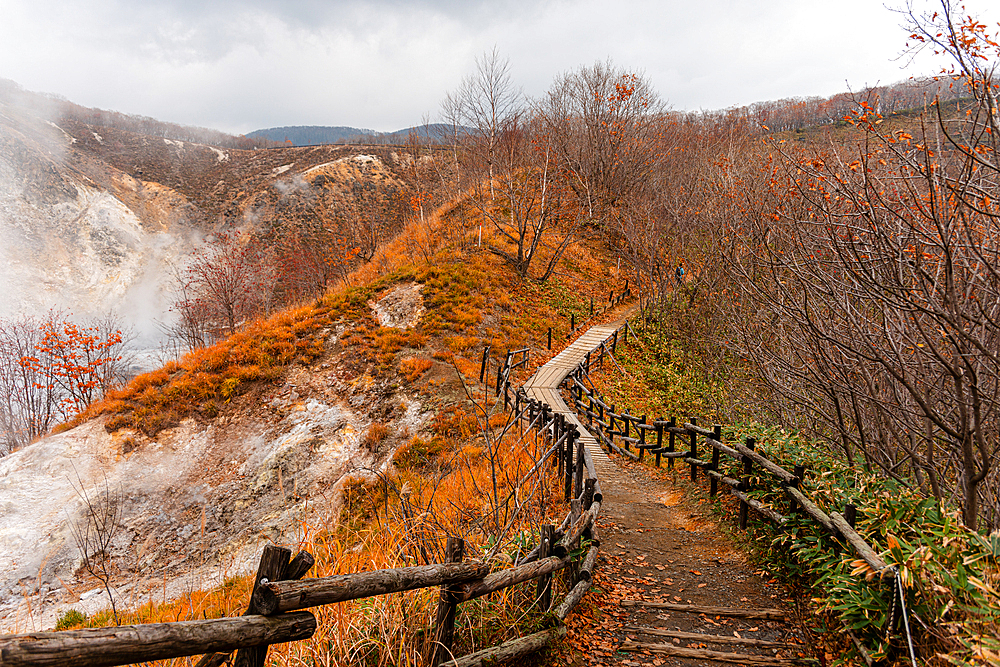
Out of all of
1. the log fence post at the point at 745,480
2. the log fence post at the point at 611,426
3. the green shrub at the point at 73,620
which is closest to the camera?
the log fence post at the point at 745,480

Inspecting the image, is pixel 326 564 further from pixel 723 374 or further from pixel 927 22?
pixel 723 374

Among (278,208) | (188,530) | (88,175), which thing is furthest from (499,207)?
(88,175)

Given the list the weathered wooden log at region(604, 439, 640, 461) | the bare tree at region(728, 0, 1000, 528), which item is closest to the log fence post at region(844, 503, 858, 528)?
the bare tree at region(728, 0, 1000, 528)

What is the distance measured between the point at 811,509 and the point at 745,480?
1757mm

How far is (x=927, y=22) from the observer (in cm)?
366

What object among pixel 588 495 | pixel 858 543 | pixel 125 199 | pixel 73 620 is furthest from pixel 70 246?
pixel 858 543

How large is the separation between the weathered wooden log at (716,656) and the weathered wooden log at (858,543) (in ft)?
3.35

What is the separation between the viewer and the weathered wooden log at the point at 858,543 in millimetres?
3568

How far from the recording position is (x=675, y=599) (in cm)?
514

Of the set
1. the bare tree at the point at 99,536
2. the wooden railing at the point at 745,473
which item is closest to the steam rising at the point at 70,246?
the bare tree at the point at 99,536

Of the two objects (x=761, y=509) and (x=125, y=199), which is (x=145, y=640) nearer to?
(x=761, y=509)

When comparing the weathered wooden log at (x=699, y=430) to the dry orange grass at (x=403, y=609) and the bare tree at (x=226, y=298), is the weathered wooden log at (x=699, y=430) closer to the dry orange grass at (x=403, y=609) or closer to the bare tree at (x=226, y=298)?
the dry orange grass at (x=403, y=609)

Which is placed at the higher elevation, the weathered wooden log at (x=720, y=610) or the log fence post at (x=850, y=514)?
the log fence post at (x=850, y=514)

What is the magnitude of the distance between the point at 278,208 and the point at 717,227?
173 feet
